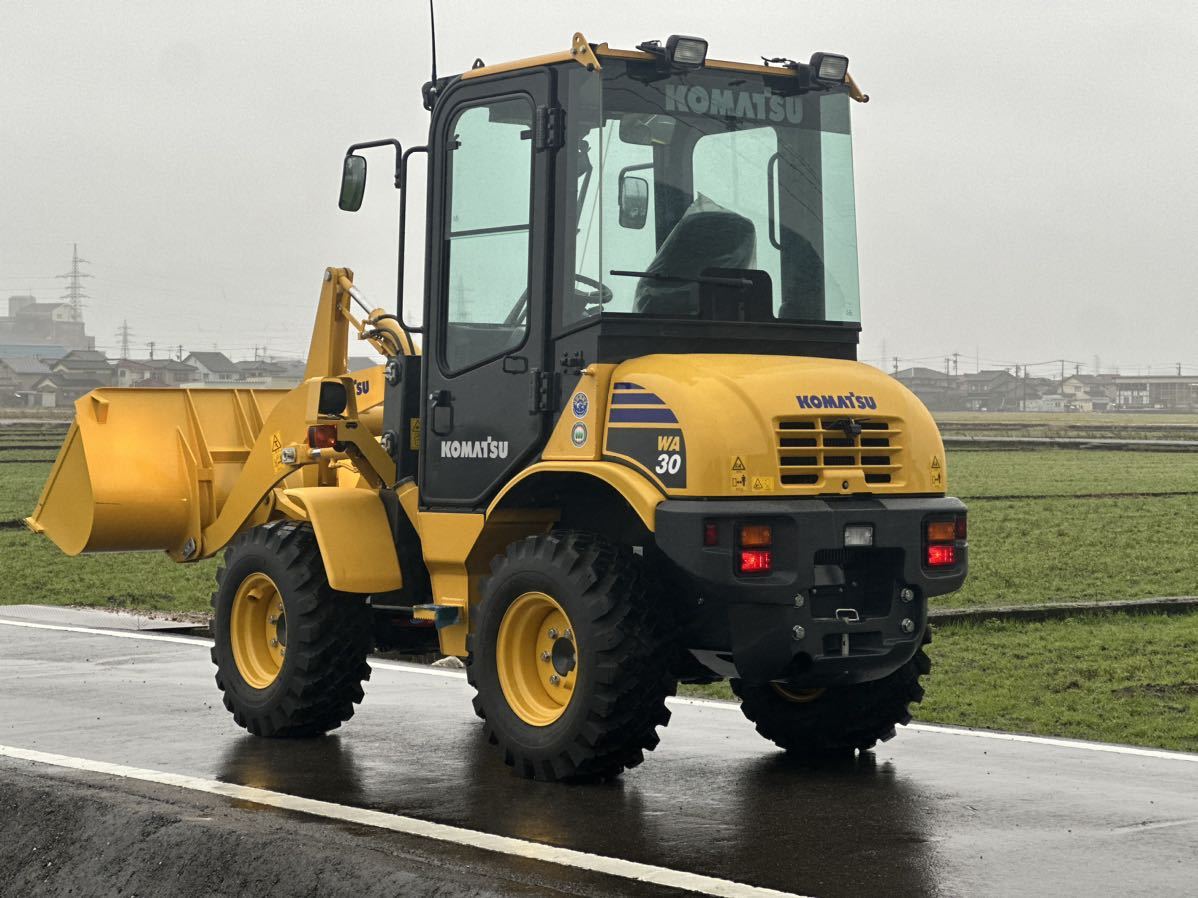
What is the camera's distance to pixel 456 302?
30.3 ft

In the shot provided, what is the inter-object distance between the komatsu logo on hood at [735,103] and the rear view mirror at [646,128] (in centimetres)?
7

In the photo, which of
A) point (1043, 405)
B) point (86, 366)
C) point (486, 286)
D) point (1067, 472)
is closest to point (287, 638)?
point (486, 286)

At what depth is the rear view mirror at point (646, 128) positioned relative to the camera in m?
8.54

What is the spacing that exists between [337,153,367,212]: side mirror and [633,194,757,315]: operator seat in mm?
1853

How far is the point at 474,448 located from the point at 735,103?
214 cm

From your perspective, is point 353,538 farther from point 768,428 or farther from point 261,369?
point 261,369

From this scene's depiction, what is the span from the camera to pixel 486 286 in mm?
9062

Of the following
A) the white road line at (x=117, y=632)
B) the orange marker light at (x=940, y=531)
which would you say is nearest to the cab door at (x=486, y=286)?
the orange marker light at (x=940, y=531)

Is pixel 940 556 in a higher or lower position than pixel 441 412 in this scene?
lower

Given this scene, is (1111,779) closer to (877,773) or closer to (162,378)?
(877,773)

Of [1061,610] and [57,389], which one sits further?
[57,389]

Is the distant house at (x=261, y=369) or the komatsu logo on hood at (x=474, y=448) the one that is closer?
the komatsu logo on hood at (x=474, y=448)

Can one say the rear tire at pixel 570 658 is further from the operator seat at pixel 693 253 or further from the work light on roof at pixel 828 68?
the work light on roof at pixel 828 68

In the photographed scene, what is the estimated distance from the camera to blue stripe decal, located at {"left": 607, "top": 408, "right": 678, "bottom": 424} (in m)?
7.93
